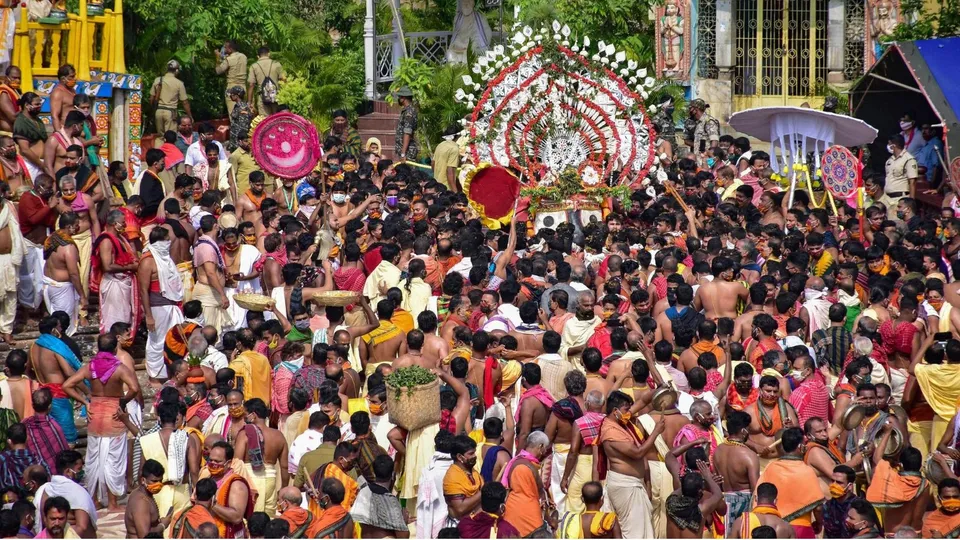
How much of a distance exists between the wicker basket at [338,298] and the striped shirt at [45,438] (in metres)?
2.34

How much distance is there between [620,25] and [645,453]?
52.7 feet

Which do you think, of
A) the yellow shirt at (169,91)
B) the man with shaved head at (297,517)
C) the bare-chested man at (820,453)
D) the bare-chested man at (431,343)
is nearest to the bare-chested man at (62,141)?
the bare-chested man at (431,343)

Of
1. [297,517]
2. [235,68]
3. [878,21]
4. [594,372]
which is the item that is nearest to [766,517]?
[594,372]

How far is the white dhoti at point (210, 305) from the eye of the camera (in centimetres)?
1459

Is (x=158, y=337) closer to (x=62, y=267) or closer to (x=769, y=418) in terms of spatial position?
(x=62, y=267)

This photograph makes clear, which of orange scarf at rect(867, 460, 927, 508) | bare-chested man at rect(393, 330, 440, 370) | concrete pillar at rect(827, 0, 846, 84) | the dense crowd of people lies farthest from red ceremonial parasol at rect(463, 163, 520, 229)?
concrete pillar at rect(827, 0, 846, 84)

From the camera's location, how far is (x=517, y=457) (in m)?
10.6

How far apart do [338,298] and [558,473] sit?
2593mm

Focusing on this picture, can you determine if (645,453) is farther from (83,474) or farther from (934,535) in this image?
(83,474)

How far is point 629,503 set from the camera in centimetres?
1107

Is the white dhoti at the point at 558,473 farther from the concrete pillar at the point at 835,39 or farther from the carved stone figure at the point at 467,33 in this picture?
the concrete pillar at the point at 835,39

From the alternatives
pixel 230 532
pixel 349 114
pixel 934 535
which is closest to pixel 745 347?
pixel 934 535

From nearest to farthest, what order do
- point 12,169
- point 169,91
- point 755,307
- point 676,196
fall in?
1. point 755,307
2. point 12,169
3. point 676,196
4. point 169,91

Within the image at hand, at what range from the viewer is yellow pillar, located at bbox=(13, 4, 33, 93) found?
17.1 metres
